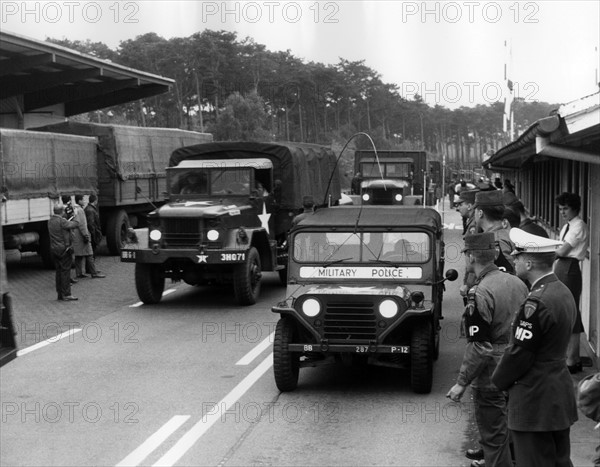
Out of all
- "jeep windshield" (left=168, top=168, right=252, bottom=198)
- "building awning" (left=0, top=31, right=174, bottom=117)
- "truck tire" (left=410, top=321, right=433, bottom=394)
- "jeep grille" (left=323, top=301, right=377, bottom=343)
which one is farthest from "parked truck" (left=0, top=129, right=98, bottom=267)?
"truck tire" (left=410, top=321, right=433, bottom=394)

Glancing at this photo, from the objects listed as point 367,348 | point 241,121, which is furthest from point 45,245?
point 241,121

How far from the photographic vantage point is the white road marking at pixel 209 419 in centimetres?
739

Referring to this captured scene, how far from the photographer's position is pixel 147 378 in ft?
33.4

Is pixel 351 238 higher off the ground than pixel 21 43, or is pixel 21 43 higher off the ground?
pixel 21 43

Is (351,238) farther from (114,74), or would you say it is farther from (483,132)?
(483,132)

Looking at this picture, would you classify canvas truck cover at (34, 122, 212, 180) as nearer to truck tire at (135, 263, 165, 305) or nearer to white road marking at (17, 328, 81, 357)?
truck tire at (135, 263, 165, 305)

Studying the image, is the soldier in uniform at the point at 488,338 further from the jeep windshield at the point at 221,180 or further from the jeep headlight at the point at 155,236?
the jeep windshield at the point at 221,180

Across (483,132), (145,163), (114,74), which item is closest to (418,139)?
(483,132)

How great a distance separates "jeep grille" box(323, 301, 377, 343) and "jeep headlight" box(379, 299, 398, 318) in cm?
9

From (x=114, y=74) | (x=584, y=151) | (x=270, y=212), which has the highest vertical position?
(x=114, y=74)

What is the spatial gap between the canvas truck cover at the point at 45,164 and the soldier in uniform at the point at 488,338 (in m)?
12.2

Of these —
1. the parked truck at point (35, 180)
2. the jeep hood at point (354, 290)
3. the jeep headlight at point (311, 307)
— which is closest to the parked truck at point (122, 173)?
the parked truck at point (35, 180)

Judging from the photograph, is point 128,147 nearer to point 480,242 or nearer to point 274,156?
point 274,156

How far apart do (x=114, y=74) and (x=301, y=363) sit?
2672cm
